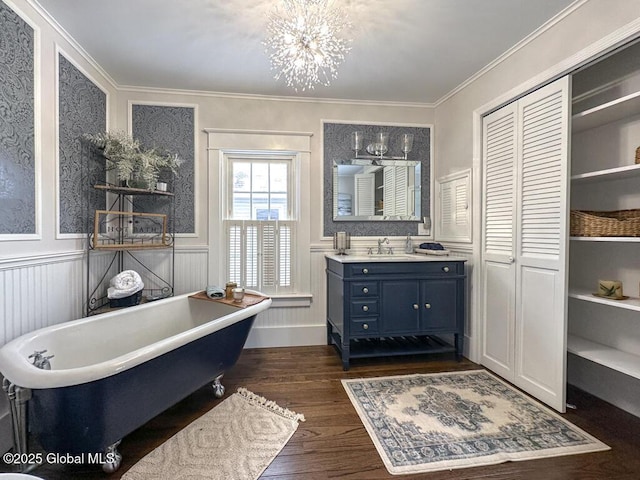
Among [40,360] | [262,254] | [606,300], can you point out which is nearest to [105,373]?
[40,360]

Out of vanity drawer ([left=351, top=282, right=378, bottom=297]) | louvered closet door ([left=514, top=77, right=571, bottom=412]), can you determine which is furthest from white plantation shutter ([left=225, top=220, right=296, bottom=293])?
louvered closet door ([left=514, top=77, right=571, bottom=412])

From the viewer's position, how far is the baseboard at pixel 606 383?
2053mm

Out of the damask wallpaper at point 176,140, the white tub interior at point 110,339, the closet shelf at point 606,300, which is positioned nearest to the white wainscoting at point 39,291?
the white tub interior at point 110,339

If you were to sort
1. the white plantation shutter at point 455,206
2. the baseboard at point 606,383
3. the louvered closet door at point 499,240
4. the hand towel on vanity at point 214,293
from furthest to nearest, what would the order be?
the white plantation shutter at point 455,206
the hand towel on vanity at point 214,293
the louvered closet door at point 499,240
the baseboard at point 606,383

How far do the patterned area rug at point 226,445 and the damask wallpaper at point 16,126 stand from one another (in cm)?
145

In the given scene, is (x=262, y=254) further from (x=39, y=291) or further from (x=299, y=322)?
(x=39, y=291)

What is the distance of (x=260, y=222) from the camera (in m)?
3.24

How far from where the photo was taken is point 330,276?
320 centimetres

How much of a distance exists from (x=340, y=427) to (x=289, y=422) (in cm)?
31

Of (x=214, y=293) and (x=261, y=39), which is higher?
(x=261, y=39)

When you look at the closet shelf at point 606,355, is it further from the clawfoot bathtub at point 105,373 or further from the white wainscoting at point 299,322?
the clawfoot bathtub at point 105,373

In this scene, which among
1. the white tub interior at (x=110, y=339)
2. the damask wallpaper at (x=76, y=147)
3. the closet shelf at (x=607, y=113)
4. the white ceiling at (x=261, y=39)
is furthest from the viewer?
the damask wallpaper at (x=76, y=147)

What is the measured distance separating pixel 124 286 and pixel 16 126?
126 cm

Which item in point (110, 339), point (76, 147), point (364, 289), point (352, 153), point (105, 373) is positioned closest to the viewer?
point (105, 373)
